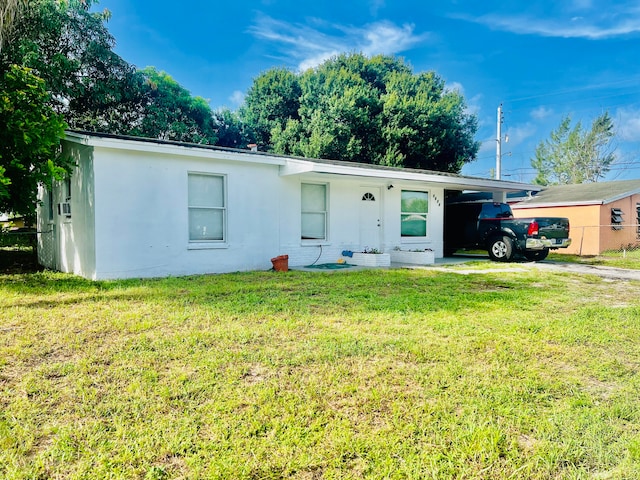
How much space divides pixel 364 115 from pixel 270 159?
45.0ft

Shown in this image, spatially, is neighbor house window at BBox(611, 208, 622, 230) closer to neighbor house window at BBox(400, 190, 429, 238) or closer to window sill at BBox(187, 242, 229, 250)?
neighbor house window at BBox(400, 190, 429, 238)

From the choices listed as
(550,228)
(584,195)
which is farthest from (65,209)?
(584,195)

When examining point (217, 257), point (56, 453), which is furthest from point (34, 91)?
point (56, 453)

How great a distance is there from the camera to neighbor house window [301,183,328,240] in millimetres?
10328

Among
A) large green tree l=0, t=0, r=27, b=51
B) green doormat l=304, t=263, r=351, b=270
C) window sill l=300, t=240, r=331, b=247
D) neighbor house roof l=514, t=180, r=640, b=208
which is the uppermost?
large green tree l=0, t=0, r=27, b=51

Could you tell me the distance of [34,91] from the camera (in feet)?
25.0

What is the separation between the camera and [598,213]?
51.5 feet

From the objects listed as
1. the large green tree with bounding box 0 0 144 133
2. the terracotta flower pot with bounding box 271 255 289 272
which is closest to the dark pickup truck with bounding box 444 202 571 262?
the terracotta flower pot with bounding box 271 255 289 272

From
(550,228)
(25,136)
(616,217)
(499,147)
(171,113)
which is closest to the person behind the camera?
(25,136)

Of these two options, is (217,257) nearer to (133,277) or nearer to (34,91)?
(133,277)

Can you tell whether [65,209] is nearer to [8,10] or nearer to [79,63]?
[8,10]

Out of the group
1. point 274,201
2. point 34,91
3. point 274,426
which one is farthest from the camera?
point 274,201

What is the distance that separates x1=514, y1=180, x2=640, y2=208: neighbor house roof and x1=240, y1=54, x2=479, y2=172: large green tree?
577cm

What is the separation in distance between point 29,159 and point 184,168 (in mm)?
2763
